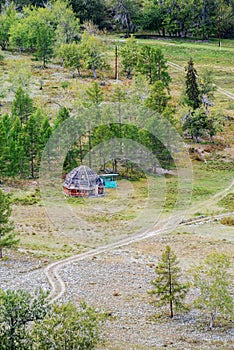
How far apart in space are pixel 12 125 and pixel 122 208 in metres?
20.5

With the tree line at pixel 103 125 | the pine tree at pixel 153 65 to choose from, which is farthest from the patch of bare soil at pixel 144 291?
the pine tree at pixel 153 65

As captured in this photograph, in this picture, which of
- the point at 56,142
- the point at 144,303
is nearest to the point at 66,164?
the point at 56,142

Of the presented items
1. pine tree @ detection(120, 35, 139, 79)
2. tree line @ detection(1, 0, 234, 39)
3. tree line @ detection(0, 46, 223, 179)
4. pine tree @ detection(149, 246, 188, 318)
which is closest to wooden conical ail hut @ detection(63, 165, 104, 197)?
tree line @ detection(0, 46, 223, 179)

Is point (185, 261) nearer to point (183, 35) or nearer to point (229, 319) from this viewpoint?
point (229, 319)

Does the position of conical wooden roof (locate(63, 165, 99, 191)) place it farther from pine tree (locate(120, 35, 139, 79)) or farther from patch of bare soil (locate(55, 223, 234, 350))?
pine tree (locate(120, 35, 139, 79))

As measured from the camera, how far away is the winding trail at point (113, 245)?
72.3 meters

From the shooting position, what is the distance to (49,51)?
157m

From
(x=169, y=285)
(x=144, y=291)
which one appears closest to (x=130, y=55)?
(x=144, y=291)

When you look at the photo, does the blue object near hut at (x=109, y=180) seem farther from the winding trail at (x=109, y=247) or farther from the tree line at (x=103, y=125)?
the winding trail at (x=109, y=247)

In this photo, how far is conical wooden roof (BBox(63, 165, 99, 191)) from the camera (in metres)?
98.3

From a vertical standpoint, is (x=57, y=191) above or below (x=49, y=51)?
below

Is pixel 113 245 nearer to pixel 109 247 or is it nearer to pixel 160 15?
pixel 109 247

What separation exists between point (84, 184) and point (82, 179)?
27.1 inches

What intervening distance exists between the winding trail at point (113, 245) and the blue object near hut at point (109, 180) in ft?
37.0
